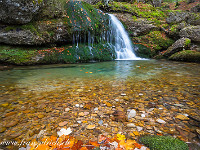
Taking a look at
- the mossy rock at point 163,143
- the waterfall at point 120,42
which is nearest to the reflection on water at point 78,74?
the mossy rock at point 163,143

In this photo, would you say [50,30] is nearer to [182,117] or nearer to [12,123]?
[12,123]

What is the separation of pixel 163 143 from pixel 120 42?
37.5ft

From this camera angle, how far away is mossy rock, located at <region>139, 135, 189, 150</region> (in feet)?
3.85

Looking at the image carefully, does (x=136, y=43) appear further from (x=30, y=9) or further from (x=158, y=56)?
(x=30, y=9)

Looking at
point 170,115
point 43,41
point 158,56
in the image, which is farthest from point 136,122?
point 158,56

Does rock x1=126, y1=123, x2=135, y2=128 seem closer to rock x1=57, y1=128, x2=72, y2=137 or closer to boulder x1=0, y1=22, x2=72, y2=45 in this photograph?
rock x1=57, y1=128, x2=72, y2=137

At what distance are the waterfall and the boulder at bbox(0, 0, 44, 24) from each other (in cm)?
695

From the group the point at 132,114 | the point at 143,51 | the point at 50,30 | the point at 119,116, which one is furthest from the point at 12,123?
the point at 143,51

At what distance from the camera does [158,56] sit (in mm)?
11367

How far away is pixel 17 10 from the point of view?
Answer: 661 cm

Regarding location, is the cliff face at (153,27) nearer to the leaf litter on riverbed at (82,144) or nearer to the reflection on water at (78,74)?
the reflection on water at (78,74)

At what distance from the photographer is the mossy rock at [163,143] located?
3.85ft

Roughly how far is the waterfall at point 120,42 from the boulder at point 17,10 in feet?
22.8

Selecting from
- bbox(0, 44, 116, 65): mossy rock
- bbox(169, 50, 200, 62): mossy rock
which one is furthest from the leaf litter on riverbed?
bbox(169, 50, 200, 62): mossy rock
